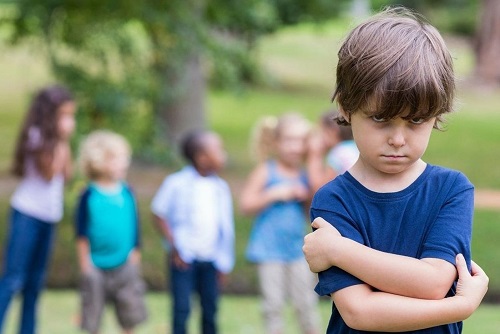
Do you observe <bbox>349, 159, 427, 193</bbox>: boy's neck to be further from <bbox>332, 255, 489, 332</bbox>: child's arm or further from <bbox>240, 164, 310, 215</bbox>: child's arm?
<bbox>240, 164, 310, 215</bbox>: child's arm

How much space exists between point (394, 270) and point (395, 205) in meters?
0.17

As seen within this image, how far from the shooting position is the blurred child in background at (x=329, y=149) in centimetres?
718

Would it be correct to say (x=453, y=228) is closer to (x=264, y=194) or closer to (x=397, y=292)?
(x=397, y=292)

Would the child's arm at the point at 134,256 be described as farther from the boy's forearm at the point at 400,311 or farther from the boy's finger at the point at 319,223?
the boy's forearm at the point at 400,311

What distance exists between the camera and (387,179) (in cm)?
272

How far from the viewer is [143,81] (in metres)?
11.6

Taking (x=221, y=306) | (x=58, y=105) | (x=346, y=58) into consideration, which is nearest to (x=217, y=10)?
(x=221, y=306)

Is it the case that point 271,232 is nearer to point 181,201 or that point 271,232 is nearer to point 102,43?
point 181,201

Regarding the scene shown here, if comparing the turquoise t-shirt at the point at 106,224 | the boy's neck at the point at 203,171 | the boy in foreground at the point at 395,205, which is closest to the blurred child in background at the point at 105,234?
the turquoise t-shirt at the point at 106,224

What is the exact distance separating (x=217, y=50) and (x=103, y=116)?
4.87 ft

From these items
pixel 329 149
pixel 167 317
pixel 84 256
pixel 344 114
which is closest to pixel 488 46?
pixel 167 317

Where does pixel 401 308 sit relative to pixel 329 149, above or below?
above

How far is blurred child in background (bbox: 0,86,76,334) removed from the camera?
7258 mm

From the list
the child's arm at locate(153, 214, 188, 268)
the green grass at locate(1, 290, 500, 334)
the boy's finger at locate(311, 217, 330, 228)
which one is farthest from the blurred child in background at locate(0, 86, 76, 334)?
the boy's finger at locate(311, 217, 330, 228)
